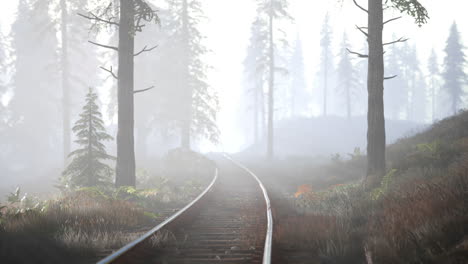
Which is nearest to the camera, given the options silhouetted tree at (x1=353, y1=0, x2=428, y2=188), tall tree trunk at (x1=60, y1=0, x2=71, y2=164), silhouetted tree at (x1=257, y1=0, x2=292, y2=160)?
silhouetted tree at (x1=353, y1=0, x2=428, y2=188)

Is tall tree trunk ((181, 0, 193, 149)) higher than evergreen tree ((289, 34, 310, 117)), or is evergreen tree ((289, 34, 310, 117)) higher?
evergreen tree ((289, 34, 310, 117))

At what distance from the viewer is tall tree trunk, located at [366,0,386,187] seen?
35.2ft

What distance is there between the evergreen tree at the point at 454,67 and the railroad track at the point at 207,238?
5785 centimetres

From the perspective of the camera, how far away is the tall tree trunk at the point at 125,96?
11312mm

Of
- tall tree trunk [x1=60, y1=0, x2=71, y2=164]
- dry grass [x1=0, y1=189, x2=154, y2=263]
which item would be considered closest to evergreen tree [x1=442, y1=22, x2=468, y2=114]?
tall tree trunk [x1=60, y1=0, x2=71, y2=164]

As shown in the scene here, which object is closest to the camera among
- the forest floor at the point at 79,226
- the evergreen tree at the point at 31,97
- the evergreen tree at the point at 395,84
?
the forest floor at the point at 79,226

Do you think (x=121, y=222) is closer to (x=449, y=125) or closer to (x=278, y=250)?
(x=278, y=250)

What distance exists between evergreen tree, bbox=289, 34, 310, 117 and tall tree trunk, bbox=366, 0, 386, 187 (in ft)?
173

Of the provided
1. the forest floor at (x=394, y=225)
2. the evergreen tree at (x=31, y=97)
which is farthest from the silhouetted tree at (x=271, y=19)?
the forest floor at (x=394, y=225)

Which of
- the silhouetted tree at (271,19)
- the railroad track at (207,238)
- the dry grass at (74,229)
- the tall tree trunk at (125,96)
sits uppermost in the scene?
the silhouetted tree at (271,19)

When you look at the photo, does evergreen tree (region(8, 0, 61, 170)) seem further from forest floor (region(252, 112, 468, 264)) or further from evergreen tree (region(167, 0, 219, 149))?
forest floor (region(252, 112, 468, 264))

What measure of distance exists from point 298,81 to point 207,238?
72.3m

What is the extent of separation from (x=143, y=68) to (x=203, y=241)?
20.8 m

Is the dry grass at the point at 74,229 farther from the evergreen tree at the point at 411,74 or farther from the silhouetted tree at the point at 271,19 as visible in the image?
the evergreen tree at the point at 411,74
